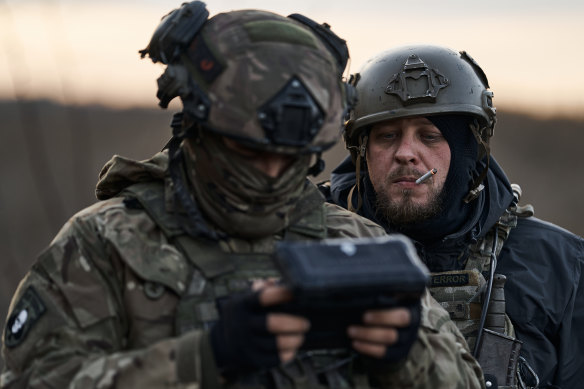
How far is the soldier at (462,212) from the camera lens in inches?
195

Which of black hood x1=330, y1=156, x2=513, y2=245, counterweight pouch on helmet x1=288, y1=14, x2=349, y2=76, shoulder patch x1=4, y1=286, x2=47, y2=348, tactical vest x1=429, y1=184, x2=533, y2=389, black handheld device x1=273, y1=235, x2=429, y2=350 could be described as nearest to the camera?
black handheld device x1=273, y1=235, x2=429, y2=350

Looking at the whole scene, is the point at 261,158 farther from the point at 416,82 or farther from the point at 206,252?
the point at 416,82

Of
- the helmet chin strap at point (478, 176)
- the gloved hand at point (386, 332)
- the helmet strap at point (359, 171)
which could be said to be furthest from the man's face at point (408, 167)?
the gloved hand at point (386, 332)

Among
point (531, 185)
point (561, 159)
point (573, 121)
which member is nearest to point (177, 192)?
point (531, 185)

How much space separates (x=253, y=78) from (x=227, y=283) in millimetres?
724

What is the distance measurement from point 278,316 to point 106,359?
605mm

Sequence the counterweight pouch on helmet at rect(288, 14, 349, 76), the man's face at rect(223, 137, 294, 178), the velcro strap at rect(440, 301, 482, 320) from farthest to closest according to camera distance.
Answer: the velcro strap at rect(440, 301, 482, 320) < the counterweight pouch on helmet at rect(288, 14, 349, 76) < the man's face at rect(223, 137, 294, 178)

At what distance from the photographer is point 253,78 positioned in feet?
9.71

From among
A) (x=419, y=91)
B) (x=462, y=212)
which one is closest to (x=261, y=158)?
(x=419, y=91)

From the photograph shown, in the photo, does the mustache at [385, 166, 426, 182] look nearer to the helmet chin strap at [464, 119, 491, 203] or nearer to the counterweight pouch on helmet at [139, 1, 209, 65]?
the helmet chin strap at [464, 119, 491, 203]

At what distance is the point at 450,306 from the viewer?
494 centimetres

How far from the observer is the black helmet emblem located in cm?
517

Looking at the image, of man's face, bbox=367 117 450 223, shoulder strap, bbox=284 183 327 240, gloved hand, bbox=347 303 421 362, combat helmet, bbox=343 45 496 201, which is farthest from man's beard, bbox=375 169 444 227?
gloved hand, bbox=347 303 421 362

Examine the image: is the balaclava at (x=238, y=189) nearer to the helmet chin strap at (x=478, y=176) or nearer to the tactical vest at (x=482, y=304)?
the tactical vest at (x=482, y=304)
